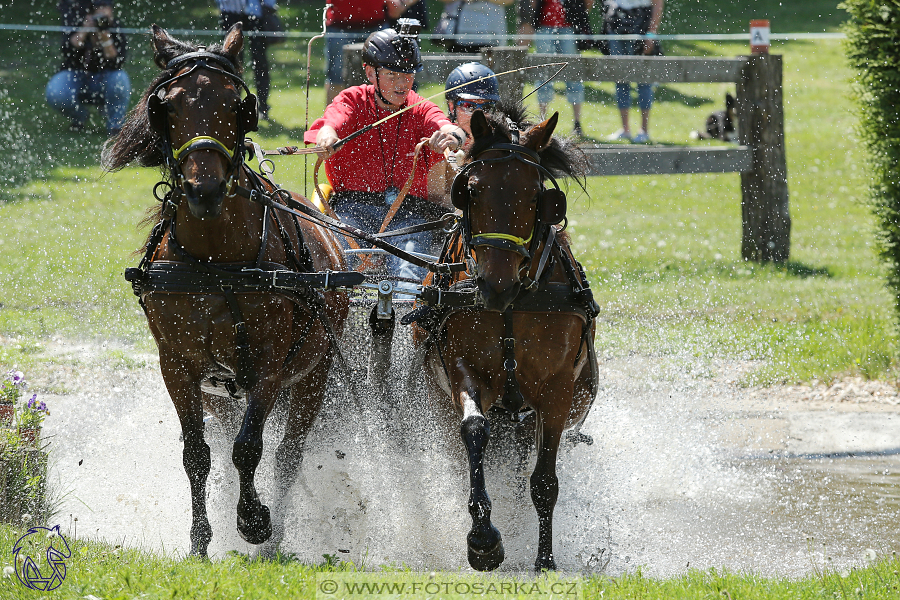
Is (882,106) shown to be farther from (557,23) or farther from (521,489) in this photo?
(557,23)

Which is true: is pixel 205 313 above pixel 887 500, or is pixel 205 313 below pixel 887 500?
above

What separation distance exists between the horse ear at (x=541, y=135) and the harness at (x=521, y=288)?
0.04 metres

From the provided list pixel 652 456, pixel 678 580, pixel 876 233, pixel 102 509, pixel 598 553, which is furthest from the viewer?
pixel 876 233

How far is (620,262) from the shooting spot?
9516 mm

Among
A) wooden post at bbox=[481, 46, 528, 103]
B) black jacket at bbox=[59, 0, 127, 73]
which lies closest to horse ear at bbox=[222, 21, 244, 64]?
wooden post at bbox=[481, 46, 528, 103]

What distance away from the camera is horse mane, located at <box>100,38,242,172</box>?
3.86 meters

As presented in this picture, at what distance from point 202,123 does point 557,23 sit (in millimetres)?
8221

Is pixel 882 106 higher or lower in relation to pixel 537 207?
higher

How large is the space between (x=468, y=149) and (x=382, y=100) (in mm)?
1616

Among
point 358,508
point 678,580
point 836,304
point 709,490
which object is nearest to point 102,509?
point 358,508

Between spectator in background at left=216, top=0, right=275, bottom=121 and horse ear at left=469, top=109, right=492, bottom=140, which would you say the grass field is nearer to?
spectator in background at left=216, top=0, right=275, bottom=121

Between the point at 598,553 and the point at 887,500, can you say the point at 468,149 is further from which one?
the point at 887,500

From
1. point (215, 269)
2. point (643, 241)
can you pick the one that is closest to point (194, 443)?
point (215, 269)

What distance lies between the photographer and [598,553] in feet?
14.2
